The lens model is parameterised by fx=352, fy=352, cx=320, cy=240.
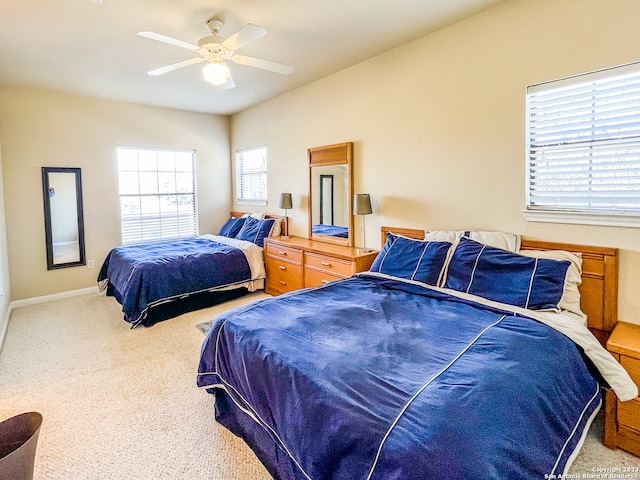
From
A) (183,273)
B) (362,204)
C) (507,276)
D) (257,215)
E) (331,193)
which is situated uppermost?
(331,193)

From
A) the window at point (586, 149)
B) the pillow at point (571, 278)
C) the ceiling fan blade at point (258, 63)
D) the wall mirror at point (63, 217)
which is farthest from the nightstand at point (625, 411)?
the wall mirror at point (63, 217)

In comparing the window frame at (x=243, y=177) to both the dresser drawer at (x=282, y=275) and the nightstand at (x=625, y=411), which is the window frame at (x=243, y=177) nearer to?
the dresser drawer at (x=282, y=275)

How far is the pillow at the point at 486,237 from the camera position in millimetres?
2551

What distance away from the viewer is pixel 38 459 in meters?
1.86

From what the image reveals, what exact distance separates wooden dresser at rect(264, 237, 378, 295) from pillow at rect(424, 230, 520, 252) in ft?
2.63

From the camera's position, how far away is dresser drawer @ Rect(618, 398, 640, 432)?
1.76 m

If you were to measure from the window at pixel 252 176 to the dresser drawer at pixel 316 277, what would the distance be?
1885 mm

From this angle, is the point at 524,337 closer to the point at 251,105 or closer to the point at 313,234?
the point at 313,234

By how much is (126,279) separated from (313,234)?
7.10ft

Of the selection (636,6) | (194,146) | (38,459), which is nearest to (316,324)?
(38,459)

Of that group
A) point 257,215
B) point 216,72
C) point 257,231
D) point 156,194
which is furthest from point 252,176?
point 216,72

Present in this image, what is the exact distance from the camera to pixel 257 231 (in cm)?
493

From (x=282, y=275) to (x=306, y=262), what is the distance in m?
0.53

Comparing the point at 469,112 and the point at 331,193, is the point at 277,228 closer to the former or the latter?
the point at 331,193
